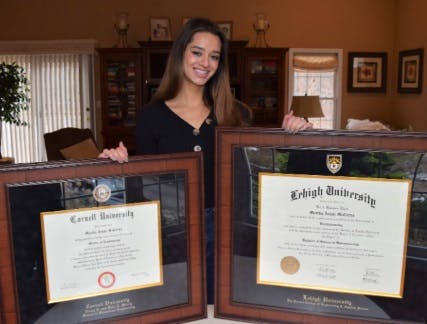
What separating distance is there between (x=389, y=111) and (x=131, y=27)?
4.34 meters

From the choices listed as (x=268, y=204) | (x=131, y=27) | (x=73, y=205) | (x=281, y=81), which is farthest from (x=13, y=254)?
(x=131, y=27)

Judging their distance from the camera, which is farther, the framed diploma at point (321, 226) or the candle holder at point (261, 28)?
the candle holder at point (261, 28)

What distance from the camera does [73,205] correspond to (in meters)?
1.06

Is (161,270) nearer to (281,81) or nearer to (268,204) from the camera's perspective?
(268,204)

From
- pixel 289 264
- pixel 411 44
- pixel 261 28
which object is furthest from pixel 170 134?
pixel 411 44

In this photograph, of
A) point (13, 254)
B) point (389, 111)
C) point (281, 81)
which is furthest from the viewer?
point (389, 111)

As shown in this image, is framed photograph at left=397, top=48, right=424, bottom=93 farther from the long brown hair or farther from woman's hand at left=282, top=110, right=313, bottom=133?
woman's hand at left=282, top=110, right=313, bottom=133

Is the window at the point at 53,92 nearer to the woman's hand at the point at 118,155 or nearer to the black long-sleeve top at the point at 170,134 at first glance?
the black long-sleeve top at the point at 170,134

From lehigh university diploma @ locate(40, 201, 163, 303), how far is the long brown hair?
63 cm

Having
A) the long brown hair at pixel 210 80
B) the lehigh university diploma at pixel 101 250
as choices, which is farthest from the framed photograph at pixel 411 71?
the lehigh university diploma at pixel 101 250

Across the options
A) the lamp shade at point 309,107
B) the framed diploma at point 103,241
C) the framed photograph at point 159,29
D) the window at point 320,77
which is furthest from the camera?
the window at point 320,77

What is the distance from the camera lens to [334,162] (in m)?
1.08

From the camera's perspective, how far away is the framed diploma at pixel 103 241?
3.36ft

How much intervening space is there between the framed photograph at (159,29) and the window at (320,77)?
195 cm
